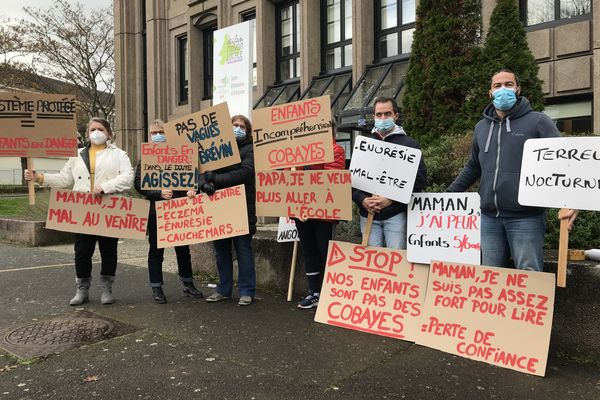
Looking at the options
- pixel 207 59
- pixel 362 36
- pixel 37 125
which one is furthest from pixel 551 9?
pixel 207 59

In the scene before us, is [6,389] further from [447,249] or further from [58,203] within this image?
[447,249]

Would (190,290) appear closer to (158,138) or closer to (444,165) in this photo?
(158,138)

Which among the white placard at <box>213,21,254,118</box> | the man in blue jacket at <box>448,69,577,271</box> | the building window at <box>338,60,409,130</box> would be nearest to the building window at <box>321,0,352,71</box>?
the building window at <box>338,60,409,130</box>

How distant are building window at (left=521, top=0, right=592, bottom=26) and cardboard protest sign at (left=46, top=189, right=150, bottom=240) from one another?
29.0 feet

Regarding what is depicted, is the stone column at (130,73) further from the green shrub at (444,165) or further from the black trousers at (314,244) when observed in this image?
the black trousers at (314,244)

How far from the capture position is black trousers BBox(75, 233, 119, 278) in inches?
212

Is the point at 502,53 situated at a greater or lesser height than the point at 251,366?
greater

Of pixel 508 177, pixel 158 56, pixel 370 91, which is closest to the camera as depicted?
pixel 508 177

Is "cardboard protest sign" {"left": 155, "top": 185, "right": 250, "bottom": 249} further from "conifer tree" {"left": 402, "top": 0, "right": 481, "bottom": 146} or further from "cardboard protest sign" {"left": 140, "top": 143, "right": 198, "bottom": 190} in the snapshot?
"conifer tree" {"left": 402, "top": 0, "right": 481, "bottom": 146}

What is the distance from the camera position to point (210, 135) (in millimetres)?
5270

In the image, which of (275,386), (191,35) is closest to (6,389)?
(275,386)

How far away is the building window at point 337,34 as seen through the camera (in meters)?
15.1

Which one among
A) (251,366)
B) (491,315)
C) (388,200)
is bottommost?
(251,366)

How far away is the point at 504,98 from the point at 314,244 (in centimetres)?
223
